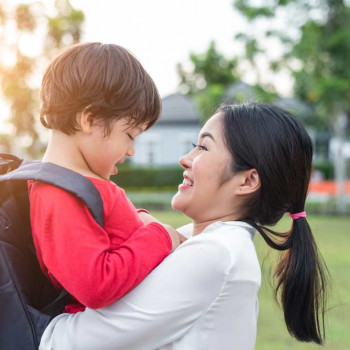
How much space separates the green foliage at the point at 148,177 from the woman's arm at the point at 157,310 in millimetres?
30073

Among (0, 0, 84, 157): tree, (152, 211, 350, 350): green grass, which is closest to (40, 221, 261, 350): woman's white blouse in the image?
(152, 211, 350, 350): green grass

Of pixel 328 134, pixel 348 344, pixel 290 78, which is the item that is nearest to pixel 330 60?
pixel 290 78

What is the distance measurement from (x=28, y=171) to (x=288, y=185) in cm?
84

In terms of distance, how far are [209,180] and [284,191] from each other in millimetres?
253

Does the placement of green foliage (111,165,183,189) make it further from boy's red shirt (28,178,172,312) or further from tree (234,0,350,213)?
boy's red shirt (28,178,172,312)

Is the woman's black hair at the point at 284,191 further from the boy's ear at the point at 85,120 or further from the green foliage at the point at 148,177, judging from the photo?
the green foliage at the point at 148,177

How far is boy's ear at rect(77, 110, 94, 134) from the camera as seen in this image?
1751 mm

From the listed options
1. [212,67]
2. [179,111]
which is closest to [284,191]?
[212,67]

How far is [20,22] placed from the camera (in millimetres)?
20109

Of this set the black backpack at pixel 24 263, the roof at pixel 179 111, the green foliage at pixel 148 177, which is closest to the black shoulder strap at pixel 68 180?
the black backpack at pixel 24 263

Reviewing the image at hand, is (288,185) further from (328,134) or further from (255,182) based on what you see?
(328,134)

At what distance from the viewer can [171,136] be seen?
131 ft

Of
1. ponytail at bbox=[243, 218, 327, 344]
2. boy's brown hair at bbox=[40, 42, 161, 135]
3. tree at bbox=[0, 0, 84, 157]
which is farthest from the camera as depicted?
tree at bbox=[0, 0, 84, 157]

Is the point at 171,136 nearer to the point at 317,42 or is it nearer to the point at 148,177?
the point at 148,177
